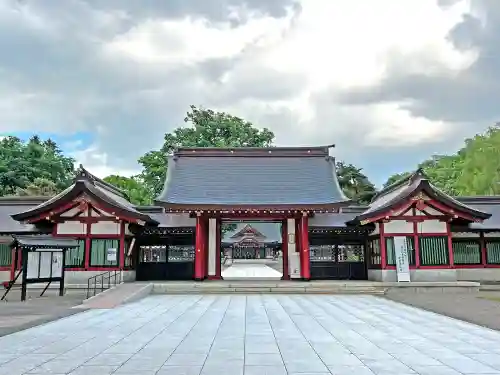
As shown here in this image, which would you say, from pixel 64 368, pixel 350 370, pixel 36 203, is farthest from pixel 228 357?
pixel 36 203

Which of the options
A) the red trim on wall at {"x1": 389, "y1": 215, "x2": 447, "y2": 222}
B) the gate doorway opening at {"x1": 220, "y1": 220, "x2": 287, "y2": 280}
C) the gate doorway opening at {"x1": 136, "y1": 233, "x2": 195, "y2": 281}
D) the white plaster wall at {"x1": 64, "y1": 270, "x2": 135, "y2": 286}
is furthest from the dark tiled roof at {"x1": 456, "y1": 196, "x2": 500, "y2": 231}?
the gate doorway opening at {"x1": 220, "y1": 220, "x2": 287, "y2": 280}

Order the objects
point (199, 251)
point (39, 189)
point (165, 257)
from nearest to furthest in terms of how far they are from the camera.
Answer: point (199, 251)
point (165, 257)
point (39, 189)

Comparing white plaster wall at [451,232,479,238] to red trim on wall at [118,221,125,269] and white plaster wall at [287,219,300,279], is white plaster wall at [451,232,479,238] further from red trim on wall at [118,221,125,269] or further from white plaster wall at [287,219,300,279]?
red trim on wall at [118,221,125,269]

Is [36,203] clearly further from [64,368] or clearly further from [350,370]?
[350,370]

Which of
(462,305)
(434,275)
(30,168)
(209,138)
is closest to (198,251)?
(434,275)

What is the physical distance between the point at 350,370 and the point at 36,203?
2225cm

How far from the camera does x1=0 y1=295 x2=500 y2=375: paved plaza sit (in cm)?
597

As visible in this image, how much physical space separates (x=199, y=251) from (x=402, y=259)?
28.3 ft

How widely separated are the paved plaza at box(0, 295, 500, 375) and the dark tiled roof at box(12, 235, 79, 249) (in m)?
4.64

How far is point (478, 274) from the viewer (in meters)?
20.6

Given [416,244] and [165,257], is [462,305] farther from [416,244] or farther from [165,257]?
[165,257]

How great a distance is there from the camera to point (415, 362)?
6.27 meters

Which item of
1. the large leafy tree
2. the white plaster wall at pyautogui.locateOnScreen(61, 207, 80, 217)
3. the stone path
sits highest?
the large leafy tree

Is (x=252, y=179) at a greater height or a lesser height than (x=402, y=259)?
greater
